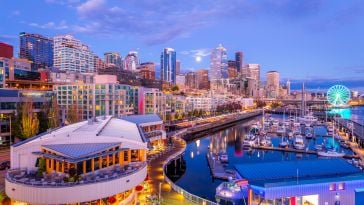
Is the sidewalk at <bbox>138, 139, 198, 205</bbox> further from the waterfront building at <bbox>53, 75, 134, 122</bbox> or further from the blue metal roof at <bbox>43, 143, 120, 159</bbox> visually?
the waterfront building at <bbox>53, 75, 134, 122</bbox>

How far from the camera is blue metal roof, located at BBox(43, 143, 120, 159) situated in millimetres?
20547

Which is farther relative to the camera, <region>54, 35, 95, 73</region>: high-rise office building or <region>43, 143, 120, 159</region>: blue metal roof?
<region>54, 35, 95, 73</region>: high-rise office building

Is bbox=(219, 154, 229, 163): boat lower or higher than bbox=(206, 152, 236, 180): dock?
higher

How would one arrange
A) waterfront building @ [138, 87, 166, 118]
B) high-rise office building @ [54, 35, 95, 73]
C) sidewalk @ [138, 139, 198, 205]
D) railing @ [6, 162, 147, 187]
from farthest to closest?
1. high-rise office building @ [54, 35, 95, 73]
2. waterfront building @ [138, 87, 166, 118]
3. sidewalk @ [138, 139, 198, 205]
4. railing @ [6, 162, 147, 187]

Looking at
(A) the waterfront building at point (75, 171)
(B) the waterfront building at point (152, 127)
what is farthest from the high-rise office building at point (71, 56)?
(A) the waterfront building at point (75, 171)

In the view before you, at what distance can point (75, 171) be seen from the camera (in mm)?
20281

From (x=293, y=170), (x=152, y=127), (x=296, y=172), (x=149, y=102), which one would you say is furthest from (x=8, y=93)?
(x=296, y=172)

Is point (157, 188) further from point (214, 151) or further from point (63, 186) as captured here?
point (214, 151)

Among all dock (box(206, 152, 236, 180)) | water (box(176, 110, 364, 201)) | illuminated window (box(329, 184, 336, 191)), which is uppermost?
illuminated window (box(329, 184, 336, 191))

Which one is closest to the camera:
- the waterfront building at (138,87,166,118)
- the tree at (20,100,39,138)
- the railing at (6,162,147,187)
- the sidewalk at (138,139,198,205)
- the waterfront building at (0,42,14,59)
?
the railing at (6,162,147,187)

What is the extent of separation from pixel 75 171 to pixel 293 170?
1536 centimetres

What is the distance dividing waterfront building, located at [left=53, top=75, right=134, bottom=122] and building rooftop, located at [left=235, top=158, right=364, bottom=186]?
51077 millimetres

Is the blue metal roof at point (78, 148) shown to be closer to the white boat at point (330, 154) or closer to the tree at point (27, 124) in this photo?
the tree at point (27, 124)

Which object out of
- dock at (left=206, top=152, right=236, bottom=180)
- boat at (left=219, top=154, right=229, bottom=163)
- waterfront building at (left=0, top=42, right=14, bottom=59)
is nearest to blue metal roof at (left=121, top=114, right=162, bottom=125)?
dock at (left=206, top=152, right=236, bottom=180)
